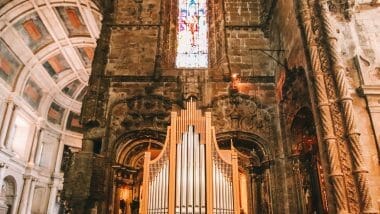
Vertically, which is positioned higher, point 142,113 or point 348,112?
point 142,113

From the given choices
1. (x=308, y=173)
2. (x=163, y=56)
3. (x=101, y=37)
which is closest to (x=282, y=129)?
(x=308, y=173)

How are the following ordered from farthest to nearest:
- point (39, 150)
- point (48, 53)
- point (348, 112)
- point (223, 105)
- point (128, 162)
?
point (39, 150), point (48, 53), point (128, 162), point (223, 105), point (348, 112)

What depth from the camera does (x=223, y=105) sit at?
9.73 meters

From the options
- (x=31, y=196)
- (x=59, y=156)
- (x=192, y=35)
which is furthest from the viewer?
(x=59, y=156)

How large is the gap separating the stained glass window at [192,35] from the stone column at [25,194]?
43.7 ft

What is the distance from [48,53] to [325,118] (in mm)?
16392

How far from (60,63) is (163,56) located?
11405 millimetres

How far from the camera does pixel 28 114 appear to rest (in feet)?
62.6

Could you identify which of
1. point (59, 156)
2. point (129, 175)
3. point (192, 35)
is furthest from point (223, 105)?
point (59, 156)

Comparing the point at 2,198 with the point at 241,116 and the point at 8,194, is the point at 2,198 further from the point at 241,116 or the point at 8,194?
the point at 241,116

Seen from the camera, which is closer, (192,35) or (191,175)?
(191,175)

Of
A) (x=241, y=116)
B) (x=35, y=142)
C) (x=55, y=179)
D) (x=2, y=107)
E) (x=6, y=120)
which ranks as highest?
(x=2, y=107)

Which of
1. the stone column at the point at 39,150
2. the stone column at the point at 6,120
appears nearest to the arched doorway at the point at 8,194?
the stone column at the point at 39,150

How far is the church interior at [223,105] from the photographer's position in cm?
598
